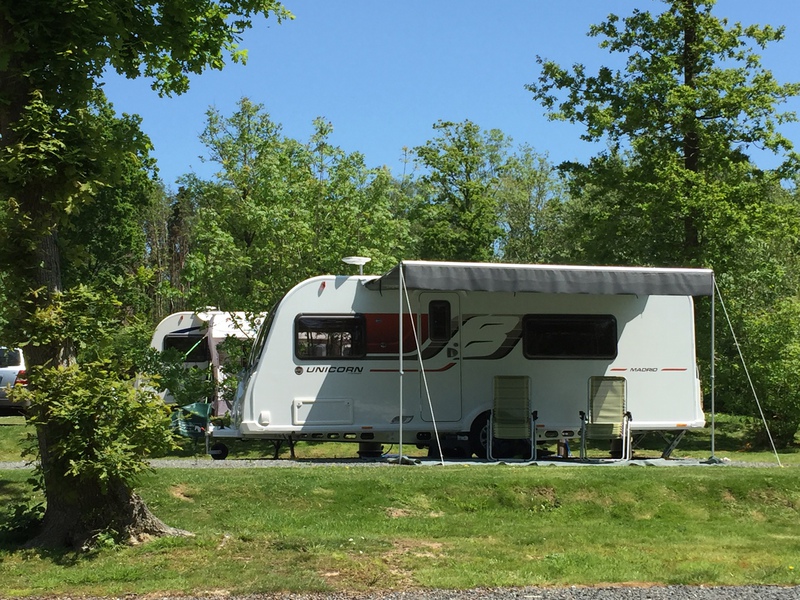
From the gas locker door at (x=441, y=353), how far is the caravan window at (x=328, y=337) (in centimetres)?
91

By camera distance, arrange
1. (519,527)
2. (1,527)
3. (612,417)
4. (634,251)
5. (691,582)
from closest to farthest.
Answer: (691,582) < (1,527) < (519,527) < (612,417) < (634,251)

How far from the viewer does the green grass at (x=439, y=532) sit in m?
6.49

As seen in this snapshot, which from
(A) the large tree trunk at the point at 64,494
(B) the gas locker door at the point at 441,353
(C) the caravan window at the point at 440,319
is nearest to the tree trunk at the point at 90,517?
(A) the large tree trunk at the point at 64,494

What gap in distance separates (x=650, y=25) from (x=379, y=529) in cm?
1732

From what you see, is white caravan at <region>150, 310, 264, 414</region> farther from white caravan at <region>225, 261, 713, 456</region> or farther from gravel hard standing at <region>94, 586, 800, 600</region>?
gravel hard standing at <region>94, 586, 800, 600</region>

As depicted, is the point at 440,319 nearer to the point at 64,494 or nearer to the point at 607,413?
the point at 607,413

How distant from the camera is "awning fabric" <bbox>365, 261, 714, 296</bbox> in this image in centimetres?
1177

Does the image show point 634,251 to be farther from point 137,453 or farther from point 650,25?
point 137,453

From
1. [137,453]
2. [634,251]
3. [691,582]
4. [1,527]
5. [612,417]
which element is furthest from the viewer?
[634,251]

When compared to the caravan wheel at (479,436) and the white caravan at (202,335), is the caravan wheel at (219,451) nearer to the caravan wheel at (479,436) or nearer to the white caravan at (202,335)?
the white caravan at (202,335)

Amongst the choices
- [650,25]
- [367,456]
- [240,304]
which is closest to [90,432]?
[367,456]

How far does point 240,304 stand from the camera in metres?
19.5

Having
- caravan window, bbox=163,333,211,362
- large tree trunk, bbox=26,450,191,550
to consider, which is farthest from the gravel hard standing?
caravan window, bbox=163,333,211,362

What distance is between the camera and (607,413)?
13352 mm
